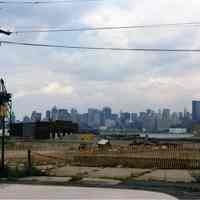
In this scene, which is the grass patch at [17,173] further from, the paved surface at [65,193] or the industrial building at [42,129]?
the industrial building at [42,129]

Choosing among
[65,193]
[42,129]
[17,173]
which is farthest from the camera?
[42,129]

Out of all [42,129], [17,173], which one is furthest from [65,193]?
[42,129]

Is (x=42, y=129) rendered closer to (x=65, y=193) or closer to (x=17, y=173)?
(x=17, y=173)

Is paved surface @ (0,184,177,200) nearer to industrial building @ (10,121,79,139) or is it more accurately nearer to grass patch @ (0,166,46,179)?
grass patch @ (0,166,46,179)

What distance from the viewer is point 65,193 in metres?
3.33

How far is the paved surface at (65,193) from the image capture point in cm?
319

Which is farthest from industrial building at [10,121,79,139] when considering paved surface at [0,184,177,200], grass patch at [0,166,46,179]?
paved surface at [0,184,177,200]

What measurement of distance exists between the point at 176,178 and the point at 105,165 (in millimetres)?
8553

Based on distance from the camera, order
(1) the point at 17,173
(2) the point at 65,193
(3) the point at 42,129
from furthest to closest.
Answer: (3) the point at 42,129 < (1) the point at 17,173 < (2) the point at 65,193

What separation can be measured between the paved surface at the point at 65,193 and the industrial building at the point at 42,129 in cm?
10815

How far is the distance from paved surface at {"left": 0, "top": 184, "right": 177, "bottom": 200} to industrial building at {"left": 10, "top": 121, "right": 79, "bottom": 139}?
10815cm

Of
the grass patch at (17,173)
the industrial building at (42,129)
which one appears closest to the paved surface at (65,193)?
the grass patch at (17,173)

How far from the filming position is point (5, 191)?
11.0 feet

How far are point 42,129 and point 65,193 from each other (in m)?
113
